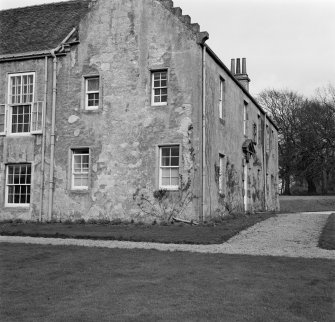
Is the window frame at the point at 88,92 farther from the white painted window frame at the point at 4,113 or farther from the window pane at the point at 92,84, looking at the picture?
the white painted window frame at the point at 4,113

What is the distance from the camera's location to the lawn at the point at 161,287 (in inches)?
234

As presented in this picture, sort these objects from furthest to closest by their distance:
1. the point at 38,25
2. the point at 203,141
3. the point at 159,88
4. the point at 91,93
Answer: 1. the point at 38,25
2. the point at 91,93
3. the point at 159,88
4. the point at 203,141

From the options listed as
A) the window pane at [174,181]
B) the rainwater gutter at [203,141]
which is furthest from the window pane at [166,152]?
the rainwater gutter at [203,141]

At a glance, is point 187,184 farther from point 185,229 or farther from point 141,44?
point 141,44

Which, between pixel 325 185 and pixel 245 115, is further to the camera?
pixel 325 185

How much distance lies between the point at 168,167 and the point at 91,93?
179 inches

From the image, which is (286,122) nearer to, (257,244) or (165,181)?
(165,181)

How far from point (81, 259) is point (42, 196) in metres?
10.2

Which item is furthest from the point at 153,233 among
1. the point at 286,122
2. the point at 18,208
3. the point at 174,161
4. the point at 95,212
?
the point at 286,122

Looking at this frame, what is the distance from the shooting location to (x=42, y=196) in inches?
765

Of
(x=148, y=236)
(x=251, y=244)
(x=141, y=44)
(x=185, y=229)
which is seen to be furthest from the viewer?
(x=141, y=44)

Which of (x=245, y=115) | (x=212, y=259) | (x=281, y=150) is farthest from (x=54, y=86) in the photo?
(x=281, y=150)

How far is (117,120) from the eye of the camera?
18.9m

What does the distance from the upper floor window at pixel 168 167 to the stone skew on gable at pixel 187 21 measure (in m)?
4.14
